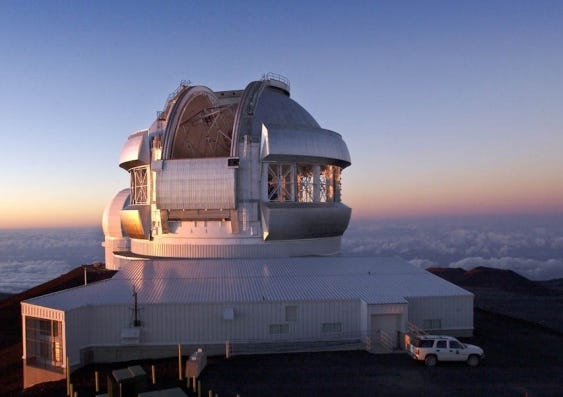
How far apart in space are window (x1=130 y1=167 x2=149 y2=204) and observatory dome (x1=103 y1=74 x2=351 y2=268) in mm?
77

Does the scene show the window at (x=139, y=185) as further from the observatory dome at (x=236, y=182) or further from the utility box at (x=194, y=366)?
the utility box at (x=194, y=366)

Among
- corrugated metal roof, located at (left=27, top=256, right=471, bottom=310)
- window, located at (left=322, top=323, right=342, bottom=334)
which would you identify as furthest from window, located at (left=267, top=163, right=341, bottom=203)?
window, located at (left=322, top=323, right=342, bottom=334)

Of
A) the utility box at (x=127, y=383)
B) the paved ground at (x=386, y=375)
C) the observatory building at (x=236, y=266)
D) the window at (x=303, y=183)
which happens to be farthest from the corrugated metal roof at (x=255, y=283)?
the utility box at (x=127, y=383)

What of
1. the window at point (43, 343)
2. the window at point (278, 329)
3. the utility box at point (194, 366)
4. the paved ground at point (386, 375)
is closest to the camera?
the paved ground at point (386, 375)

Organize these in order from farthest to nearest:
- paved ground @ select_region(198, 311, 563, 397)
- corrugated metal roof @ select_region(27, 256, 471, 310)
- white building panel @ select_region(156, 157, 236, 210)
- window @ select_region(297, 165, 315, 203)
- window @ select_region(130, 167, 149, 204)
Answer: window @ select_region(130, 167, 149, 204), window @ select_region(297, 165, 315, 203), white building panel @ select_region(156, 157, 236, 210), corrugated metal roof @ select_region(27, 256, 471, 310), paved ground @ select_region(198, 311, 563, 397)

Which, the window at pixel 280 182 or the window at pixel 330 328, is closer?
the window at pixel 330 328

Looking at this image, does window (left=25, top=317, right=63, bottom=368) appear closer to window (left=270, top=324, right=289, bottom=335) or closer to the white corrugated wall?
window (left=270, top=324, right=289, bottom=335)

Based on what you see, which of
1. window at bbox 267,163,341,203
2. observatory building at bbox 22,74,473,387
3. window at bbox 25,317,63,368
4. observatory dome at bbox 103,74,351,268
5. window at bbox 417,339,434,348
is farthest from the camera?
window at bbox 267,163,341,203

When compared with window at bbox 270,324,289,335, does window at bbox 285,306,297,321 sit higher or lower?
higher

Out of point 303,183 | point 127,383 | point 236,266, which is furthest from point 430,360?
point 303,183

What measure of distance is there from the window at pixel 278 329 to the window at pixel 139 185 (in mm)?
14957

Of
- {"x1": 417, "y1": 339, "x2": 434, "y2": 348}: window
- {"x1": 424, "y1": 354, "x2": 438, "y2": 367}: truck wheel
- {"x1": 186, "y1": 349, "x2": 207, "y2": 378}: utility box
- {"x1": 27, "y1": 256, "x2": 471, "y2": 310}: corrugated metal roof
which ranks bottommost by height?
{"x1": 424, "y1": 354, "x2": 438, "y2": 367}: truck wheel

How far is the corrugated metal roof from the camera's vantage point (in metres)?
19.8

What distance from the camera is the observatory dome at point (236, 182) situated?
2698 centimetres
